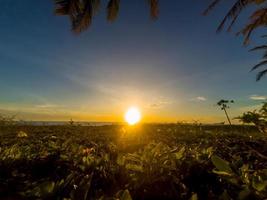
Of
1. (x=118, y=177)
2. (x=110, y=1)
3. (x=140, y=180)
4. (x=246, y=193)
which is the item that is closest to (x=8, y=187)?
(x=118, y=177)

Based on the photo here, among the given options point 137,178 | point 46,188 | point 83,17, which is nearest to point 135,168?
point 137,178

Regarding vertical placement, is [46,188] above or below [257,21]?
below

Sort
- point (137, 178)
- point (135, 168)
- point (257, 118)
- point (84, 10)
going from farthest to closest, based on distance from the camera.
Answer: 1. point (84, 10)
2. point (135, 168)
3. point (137, 178)
4. point (257, 118)

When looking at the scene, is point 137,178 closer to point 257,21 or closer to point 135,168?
point 135,168

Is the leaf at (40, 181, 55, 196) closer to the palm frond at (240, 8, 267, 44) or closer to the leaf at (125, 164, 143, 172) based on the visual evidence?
the leaf at (125, 164, 143, 172)

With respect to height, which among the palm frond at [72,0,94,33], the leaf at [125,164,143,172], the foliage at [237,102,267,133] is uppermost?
the palm frond at [72,0,94,33]

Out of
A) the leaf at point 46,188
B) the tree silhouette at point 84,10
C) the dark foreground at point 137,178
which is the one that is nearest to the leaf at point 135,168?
the dark foreground at point 137,178

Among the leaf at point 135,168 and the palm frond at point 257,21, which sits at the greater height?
the palm frond at point 257,21

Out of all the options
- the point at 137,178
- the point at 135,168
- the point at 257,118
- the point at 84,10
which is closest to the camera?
the point at 257,118

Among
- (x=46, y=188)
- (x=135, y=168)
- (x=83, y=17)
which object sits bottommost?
(x=46, y=188)

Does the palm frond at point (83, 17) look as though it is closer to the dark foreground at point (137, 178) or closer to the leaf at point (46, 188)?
the dark foreground at point (137, 178)

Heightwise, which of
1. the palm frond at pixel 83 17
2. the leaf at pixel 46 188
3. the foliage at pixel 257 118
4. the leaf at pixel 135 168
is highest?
the palm frond at pixel 83 17

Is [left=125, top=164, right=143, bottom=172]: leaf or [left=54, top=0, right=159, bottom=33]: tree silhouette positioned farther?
[left=54, top=0, right=159, bottom=33]: tree silhouette

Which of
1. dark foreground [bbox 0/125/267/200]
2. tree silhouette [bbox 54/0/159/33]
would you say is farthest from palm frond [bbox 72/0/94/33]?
dark foreground [bbox 0/125/267/200]
